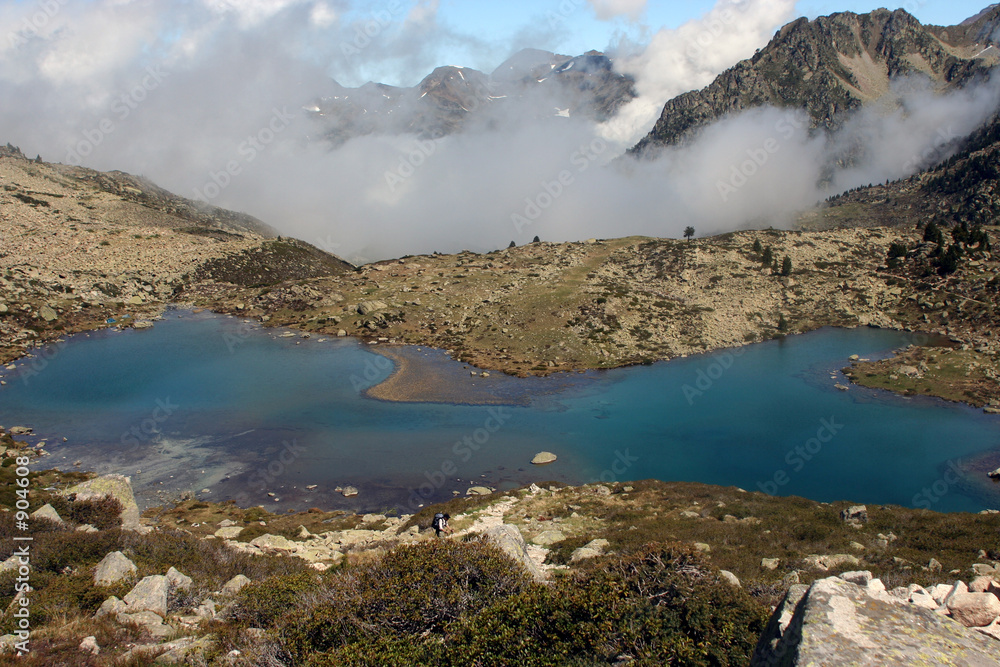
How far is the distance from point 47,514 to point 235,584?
9412mm

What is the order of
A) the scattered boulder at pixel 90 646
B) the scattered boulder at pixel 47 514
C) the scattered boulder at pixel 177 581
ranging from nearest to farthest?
the scattered boulder at pixel 90 646
the scattered boulder at pixel 177 581
the scattered boulder at pixel 47 514

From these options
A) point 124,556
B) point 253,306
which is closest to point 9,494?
point 124,556

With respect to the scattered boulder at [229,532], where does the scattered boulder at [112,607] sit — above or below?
above

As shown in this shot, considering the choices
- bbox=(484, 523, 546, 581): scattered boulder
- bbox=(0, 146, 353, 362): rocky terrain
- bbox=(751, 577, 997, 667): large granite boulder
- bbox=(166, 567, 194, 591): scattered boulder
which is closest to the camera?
bbox=(751, 577, 997, 667): large granite boulder

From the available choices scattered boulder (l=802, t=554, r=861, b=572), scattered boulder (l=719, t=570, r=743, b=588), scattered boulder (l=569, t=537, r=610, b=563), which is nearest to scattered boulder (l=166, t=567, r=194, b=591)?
scattered boulder (l=569, t=537, r=610, b=563)

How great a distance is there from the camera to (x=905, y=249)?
9256cm

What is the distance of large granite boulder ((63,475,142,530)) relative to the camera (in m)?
24.0

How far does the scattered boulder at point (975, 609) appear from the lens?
955 centimetres

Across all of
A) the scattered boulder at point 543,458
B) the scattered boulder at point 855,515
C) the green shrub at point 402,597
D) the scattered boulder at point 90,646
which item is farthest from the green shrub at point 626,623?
the scattered boulder at point 543,458

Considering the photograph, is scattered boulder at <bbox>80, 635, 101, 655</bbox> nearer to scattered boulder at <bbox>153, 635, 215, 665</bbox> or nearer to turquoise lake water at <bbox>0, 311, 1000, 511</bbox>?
scattered boulder at <bbox>153, 635, 215, 665</bbox>

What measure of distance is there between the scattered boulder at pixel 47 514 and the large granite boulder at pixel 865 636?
23341mm

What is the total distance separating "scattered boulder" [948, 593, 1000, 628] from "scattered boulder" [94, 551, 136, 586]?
62.2 feet

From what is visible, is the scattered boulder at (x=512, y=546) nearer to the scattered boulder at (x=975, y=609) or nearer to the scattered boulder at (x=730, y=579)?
the scattered boulder at (x=730, y=579)

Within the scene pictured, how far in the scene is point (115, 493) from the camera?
981 inches
